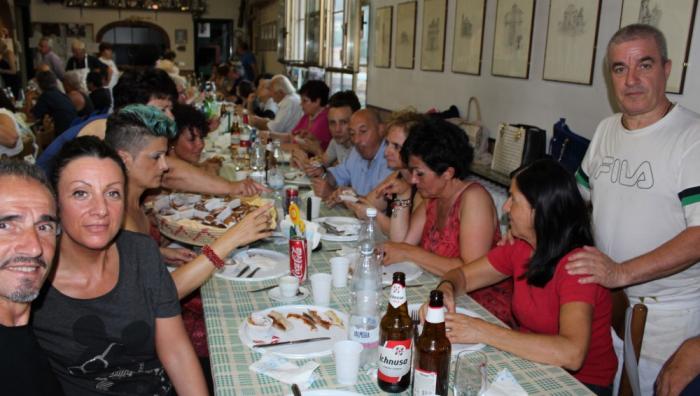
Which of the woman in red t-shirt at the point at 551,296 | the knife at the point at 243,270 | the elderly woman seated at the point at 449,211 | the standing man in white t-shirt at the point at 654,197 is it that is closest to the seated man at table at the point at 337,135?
the elderly woman seated at the point at 449,211

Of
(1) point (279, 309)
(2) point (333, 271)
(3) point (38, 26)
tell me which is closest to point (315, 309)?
(1) point (279, 309)

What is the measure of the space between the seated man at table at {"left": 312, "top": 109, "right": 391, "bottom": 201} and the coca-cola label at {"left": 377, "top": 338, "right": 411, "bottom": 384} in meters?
2.01

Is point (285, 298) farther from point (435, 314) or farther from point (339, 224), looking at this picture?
point (339, 224)

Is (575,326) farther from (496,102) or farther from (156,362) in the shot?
(496,102)

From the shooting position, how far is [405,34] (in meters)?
5.59

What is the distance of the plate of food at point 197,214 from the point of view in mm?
2391

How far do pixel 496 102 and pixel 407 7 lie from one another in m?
1.86

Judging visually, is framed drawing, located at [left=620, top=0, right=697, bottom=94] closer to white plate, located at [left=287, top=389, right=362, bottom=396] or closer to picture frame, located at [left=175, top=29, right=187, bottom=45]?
white plate, located at [left=287, top=389, right=362, bottom=396]

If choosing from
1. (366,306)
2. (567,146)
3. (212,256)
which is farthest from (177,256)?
(567,146)

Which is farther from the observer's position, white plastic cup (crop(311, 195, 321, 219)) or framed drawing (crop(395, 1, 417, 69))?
framed drawing (crop(395, 1, 417, 69))

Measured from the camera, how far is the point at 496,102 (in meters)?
4.10

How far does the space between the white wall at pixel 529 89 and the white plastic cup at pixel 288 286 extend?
1.94m

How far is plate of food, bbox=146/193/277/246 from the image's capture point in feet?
7.84

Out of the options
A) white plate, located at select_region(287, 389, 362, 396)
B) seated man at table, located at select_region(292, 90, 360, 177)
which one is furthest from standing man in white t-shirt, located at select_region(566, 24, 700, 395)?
seated man at table, located at select_region(292, 90, 360, 177)
